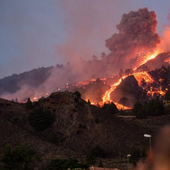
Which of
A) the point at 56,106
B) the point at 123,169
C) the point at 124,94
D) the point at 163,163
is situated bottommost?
the point at 123,169

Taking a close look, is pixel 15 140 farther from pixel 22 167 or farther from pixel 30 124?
pixel 22 167

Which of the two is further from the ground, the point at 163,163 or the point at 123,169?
the point at 163,163

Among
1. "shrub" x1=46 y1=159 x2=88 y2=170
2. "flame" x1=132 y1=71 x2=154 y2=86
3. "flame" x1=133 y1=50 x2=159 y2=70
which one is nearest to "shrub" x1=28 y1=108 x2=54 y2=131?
"shrub" x1=46 y1=159 x2=88 y2=170

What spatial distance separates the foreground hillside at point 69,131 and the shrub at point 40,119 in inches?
30.0

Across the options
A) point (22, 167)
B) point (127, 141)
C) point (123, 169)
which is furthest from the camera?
point (127, 141)

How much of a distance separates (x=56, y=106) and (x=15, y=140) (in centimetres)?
1246

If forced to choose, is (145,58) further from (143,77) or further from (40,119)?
(40,119)

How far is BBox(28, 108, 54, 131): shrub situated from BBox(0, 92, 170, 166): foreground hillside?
761mm

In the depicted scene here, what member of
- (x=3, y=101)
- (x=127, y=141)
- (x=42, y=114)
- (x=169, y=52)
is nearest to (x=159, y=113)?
(x=127, y=141)

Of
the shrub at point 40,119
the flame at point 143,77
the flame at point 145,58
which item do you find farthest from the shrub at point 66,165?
the flame at point 145,58

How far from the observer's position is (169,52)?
19600 cm

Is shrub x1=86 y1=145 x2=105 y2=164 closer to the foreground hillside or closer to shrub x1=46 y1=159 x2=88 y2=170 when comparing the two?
the foreground hillside

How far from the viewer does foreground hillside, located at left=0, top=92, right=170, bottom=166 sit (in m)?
37.4

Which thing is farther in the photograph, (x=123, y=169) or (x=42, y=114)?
(x=42, y=114)
